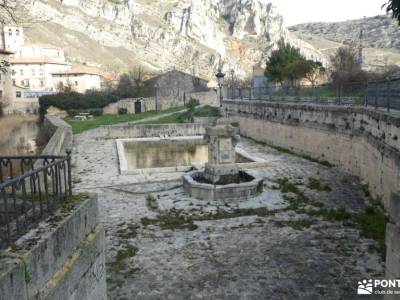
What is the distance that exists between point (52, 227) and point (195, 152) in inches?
631

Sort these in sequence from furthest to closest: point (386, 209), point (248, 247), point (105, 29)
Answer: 1. point (105, 29)
2. point (386, 209)
3. point (248, 247)

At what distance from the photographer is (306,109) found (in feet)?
56.2

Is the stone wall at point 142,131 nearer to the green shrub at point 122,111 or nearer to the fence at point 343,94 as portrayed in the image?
the fence at point 343,94

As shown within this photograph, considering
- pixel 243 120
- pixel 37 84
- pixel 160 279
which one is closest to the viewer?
pixel 160 279

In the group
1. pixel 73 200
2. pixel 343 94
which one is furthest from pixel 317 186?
pixel 73 200

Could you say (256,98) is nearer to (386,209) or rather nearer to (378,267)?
(386,209)

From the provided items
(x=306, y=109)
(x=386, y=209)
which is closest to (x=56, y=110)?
(x=306, y=109)

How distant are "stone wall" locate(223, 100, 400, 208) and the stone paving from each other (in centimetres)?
88

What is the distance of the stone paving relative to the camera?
19.2 feet

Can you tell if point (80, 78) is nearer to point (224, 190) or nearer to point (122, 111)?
point (122, 111)

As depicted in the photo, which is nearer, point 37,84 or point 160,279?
point 160,279

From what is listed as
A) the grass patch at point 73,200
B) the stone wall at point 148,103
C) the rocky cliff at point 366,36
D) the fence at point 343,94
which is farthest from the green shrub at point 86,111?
the rocky cliff at point 366,36

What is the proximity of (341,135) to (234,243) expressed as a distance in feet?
27.8

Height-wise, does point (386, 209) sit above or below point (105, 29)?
below
